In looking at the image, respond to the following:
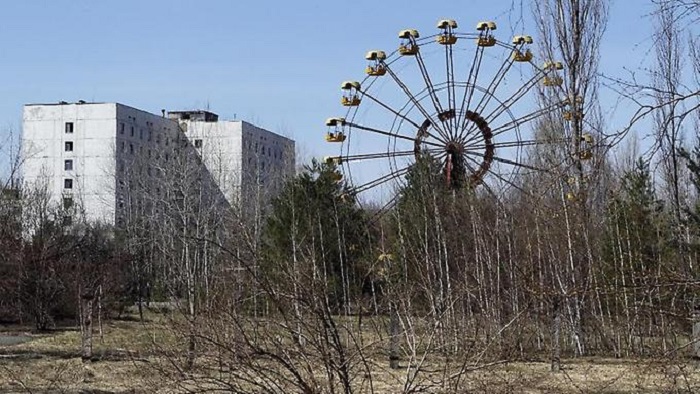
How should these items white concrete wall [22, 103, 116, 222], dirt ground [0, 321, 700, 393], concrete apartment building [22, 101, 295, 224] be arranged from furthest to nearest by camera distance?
1. white concrete wall [22, 103, 116, 222]
2. concrete apartment building [22, 101, 295, 224]
3. dirt ground [0, 321, 700, 393]

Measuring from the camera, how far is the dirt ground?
322 inches

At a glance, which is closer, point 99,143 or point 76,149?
point 99,143

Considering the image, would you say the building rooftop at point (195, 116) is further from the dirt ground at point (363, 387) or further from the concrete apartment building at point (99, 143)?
the dirt ground at point (363, 387)

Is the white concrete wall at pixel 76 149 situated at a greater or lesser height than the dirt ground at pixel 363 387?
greater

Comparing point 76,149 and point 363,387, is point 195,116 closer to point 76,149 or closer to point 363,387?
point 76,149

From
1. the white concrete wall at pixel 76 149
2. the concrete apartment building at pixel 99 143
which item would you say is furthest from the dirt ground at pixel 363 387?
the white concrete wall at pixel 76 149

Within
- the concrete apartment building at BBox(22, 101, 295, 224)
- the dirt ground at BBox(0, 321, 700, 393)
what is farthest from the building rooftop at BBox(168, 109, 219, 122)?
the dirt ground at BBox(0, 321, 700, 393)

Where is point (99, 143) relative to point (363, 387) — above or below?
above

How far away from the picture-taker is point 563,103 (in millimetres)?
18375

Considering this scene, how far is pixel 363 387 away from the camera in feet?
22.5

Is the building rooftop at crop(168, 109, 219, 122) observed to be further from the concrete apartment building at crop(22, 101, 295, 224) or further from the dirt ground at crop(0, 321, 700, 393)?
the dirt ground at crop(0, 321, 700, 393)

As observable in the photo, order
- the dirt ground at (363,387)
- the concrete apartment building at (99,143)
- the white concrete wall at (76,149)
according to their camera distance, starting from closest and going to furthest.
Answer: the dirt ground at (363,387) → the concrete apartment building at (99,143) → the white concrete wall at (76,149)

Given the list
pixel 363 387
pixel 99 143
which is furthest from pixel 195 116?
pixel 363 387

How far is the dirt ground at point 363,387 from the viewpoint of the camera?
8.17 metres
